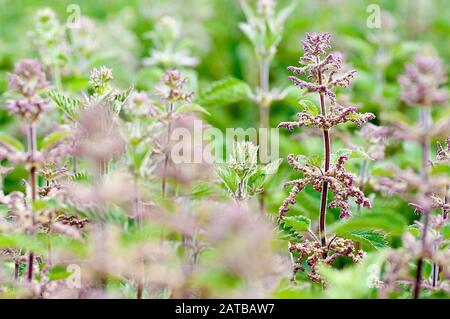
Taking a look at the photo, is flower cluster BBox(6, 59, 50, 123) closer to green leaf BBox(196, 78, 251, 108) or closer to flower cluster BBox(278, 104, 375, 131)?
flower cluster BBox(278, 104, 375, 131)

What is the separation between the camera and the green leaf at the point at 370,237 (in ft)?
6.09

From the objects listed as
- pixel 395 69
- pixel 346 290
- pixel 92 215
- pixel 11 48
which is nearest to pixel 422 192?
pixel 346 290

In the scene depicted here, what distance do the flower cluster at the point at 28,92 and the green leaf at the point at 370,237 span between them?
84cm

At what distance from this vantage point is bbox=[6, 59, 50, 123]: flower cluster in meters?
1.59


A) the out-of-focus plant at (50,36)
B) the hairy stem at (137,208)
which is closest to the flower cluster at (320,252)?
the hairy stem at (137,208)

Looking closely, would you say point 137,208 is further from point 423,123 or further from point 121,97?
point 423,123

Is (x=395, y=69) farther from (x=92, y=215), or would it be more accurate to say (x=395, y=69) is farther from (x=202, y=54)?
(x=92, y=215)

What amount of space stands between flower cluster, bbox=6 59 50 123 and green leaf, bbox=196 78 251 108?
1.18 m

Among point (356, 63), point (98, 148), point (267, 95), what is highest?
point (356, 63)

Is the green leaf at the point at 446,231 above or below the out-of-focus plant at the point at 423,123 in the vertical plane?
below

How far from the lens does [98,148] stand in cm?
176

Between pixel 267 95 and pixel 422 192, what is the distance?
1661mm

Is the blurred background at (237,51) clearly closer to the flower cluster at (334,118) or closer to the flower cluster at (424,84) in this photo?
the flower cluster at (334,118)
